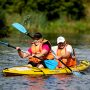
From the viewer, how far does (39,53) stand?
15.8m

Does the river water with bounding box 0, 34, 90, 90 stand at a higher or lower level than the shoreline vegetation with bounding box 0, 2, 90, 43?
lower

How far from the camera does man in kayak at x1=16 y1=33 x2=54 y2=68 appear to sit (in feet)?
51.2

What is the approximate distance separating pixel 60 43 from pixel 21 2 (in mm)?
31701

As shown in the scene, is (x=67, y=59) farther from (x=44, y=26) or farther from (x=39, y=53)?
(x=44, y=26)

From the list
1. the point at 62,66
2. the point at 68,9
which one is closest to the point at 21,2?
the point at 68,9

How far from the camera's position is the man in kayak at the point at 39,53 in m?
15.6

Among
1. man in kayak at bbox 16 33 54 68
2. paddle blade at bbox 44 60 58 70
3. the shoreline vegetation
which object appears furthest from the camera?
the shoreline vegetation

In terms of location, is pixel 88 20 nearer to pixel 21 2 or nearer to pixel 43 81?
pixel 21 2

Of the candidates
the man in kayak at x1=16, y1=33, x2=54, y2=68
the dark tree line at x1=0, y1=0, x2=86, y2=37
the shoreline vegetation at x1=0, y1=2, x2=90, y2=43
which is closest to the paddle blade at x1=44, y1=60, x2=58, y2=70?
the man in kayak at x1=16, y1=33, x2=54, y2=68

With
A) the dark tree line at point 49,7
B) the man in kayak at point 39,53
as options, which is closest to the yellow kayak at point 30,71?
the man in kayak at point 39,53

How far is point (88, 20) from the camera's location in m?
50.0

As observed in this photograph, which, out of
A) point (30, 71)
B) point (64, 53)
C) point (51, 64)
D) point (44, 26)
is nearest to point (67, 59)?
point (64, 53)

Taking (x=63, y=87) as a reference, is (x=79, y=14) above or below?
above

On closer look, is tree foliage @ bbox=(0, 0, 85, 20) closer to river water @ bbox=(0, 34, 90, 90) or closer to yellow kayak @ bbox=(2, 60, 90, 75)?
river water @ bbox=(0, 34, 90, 90)
